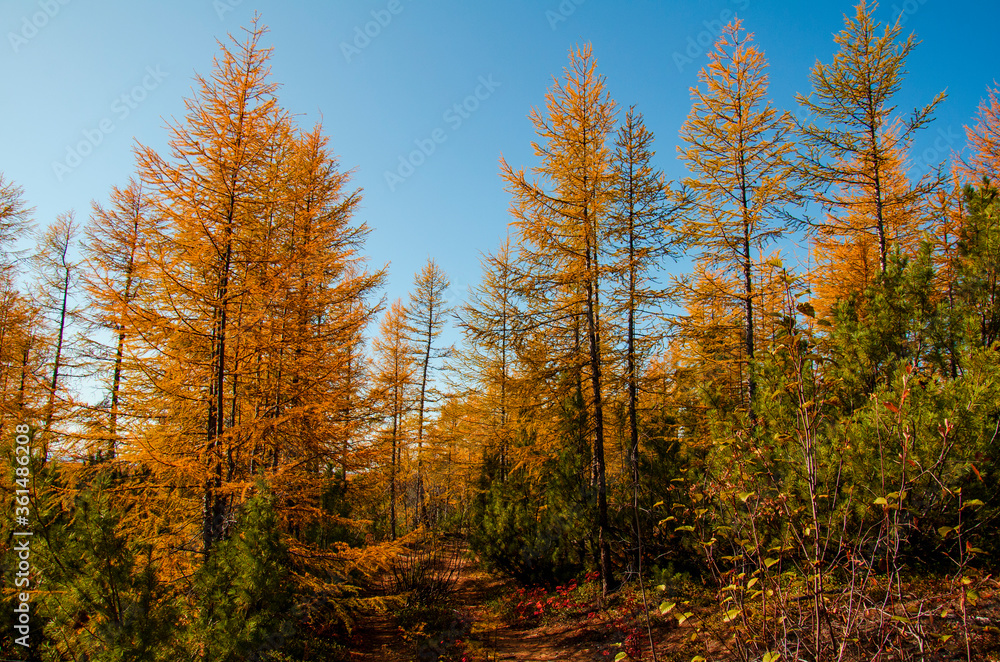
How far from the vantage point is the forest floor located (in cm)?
565

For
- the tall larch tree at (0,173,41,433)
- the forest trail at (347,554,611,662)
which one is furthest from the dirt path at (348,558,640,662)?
the tall larch tree at (0,173,41,433)

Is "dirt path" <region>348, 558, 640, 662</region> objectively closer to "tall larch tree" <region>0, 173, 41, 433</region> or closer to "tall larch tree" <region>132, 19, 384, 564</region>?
"tall larch tree" <region>132, 19, 384, 564</region>

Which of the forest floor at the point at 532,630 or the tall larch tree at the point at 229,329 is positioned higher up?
the tall larch tree at the point at 229,329

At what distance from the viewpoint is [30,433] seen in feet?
11.5

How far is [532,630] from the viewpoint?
287 inches

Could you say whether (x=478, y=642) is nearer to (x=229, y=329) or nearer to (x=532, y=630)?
(x=532, y=630)

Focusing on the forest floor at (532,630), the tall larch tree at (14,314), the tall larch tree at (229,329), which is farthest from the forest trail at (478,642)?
the tall larch tree at (14,314)

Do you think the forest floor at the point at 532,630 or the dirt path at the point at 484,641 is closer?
the forest floor at the point at 532,630

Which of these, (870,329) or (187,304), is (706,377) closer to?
(870,329)

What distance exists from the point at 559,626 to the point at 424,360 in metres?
11.5

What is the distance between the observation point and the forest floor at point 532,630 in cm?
565

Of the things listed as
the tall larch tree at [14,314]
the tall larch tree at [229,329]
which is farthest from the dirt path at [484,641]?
the tall larch tree at [14,314]

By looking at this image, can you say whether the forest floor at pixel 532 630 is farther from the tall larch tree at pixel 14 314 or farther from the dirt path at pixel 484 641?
the tall larch tree at pixel 14 314

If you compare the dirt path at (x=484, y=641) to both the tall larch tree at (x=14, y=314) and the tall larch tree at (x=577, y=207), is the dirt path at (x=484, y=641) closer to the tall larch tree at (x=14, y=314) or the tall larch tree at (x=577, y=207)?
the tall larch tree at (x=577, y=207)
